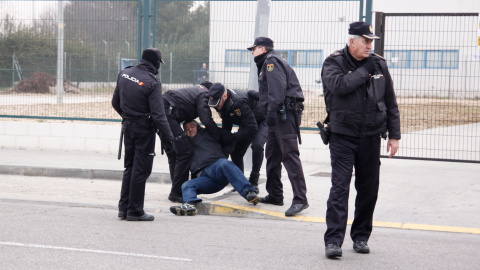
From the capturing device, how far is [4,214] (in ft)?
25.1

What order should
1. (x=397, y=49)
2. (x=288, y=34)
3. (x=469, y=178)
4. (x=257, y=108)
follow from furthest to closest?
1. (x=288, y=34)
2. (x=397, y=49)
3. (x=469, y=178)
4. (x=257, y=108)

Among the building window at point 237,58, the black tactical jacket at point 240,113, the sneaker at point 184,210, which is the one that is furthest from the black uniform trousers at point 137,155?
the building window at point 237,58

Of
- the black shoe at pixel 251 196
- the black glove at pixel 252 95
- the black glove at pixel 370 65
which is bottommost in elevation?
the black shoe at pixel 251 196

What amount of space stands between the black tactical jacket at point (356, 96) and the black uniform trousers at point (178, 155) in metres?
2.80

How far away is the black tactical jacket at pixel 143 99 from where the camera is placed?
7281 millimetres

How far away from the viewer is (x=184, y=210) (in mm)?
7684

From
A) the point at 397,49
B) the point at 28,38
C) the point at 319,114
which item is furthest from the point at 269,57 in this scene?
the point at 28,38

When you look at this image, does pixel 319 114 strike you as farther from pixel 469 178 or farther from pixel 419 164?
pixel 469 178

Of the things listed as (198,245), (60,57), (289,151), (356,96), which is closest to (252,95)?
(289,151)

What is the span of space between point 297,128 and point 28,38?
7825mm

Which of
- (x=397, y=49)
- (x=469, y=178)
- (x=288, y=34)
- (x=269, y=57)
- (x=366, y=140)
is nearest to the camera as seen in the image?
(x=366, y=140)

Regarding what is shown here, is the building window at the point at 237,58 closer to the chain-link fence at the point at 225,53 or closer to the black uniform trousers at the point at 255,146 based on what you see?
the chain-link fence at the point at 225,53

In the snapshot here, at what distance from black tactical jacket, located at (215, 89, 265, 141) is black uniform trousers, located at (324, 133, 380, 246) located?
2.33m

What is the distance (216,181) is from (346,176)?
2.52m
